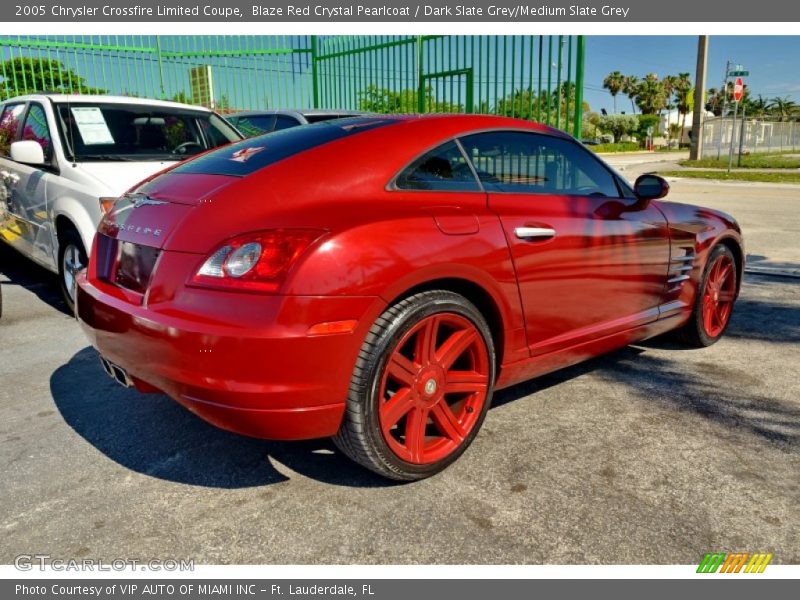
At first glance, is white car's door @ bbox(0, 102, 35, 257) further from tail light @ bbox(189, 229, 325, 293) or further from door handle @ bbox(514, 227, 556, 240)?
door handle @ bbox(514, 227, 556, 240)

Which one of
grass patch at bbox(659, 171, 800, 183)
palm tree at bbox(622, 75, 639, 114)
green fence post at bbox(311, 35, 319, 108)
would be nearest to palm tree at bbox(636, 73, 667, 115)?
palm tree at bbox(622, 75, 639, 114)

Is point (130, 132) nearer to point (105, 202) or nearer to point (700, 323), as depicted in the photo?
point (105, 202)

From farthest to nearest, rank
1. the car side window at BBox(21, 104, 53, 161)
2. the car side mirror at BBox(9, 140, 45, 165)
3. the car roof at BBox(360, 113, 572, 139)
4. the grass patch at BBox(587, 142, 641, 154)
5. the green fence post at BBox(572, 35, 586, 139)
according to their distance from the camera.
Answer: the grass patch at BBox(587, 142, 641, 154) → the green fence post at BBox(572, 35, 586, 139) → the car side window at BBox(21, 104, 53, 161) → the car side mirror at BBox(9, 140, 45, 165) → the car roof at BBox(360, 113, 572, 139)

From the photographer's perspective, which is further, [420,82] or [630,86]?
[630,86]

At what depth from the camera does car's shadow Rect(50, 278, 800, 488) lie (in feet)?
9.50

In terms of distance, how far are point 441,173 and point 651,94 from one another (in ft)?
314

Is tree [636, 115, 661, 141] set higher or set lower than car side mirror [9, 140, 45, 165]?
higher

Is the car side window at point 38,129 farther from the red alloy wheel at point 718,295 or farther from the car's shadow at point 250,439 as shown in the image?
the red alloy wheel at point 718,295

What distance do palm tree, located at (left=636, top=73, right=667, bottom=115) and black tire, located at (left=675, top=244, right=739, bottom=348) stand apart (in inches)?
3665

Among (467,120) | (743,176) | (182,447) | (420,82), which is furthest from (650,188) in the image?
(743,176)

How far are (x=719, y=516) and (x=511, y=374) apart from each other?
1023mm

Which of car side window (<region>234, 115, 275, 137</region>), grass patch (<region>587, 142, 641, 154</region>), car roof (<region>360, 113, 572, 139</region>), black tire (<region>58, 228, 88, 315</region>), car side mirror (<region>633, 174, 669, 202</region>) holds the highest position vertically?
car side window (<region>234, 115, 275, 137</region>)

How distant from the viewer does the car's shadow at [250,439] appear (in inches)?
114

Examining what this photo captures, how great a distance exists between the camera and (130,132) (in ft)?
18.9
